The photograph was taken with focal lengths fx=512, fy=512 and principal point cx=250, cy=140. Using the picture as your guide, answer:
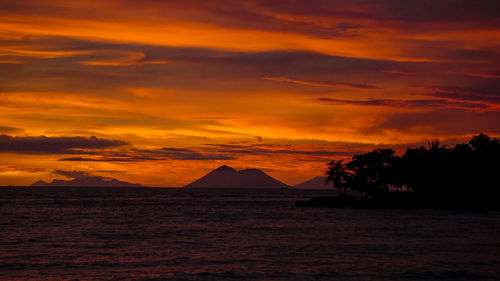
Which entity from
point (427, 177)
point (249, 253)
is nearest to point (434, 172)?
point (427, 177)

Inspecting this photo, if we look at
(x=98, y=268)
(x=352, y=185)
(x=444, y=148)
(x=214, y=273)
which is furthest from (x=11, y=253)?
(x=444, y=148)

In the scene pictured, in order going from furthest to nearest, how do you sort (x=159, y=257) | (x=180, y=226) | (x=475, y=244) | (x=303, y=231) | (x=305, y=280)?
(x=180, y=226) → (x=303, y=231) → (x=475, y=244) → (x=159, y=257) → (x=305, y=280)

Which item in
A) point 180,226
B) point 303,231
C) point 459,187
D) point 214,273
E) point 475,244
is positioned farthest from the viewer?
point 459,187

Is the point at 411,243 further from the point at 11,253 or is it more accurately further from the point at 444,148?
the point at 444,148

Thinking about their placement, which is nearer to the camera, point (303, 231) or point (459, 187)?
point (303, 231)

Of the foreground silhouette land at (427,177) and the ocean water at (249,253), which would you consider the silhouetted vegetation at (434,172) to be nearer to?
the foreground silhouette land at (427,177)

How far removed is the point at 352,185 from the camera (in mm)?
152000

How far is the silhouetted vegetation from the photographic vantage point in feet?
445

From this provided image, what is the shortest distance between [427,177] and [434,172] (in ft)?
8.28

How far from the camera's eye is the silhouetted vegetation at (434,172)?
13575 cm

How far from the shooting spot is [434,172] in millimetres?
140125

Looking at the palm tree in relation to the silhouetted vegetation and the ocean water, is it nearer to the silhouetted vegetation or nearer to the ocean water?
the silhouetted vegetation

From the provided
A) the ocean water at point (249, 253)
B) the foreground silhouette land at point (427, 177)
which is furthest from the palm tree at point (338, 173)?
the ocean water at point (249, 253)

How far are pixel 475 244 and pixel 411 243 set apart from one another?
19.0 feet
